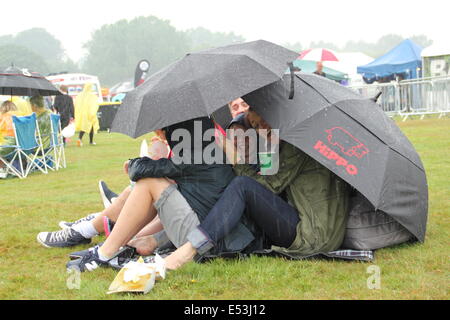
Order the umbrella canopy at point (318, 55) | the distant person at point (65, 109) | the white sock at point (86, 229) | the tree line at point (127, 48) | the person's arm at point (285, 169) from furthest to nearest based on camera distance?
the tree line at point (127, 48) < the umbrella canopy at point (318, 55) < the distant person at point (65, 109) < the white sock at point (86, 229) < the person's arm at point (285, 169)

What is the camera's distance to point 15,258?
4.84m

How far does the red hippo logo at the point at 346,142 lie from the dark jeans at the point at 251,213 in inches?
21.8

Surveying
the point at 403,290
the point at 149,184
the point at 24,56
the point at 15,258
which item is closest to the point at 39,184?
the point at 15,258

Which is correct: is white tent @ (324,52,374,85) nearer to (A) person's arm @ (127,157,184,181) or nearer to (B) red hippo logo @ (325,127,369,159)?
(B) red hippo logo @ (325,127,369,159)

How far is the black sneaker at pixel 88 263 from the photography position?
4215 millimetres

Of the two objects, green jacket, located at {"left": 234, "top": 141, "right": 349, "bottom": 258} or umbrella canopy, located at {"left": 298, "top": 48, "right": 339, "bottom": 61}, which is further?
umbrella canopy, located at {"left": 298, "top": 48, "right": 339, "bottom": 61}

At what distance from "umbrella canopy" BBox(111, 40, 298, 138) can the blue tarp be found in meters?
23.8

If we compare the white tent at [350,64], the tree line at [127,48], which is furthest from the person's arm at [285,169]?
the tree line at [127,48]

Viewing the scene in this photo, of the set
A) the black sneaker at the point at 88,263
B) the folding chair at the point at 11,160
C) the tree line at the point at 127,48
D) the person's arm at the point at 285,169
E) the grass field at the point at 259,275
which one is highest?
the tree line at the point at 127,48

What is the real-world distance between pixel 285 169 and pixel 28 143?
766 cm

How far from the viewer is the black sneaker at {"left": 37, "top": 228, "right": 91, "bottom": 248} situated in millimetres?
5008

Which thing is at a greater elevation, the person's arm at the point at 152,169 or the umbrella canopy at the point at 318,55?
the umbrella canopy at the point at 318,55

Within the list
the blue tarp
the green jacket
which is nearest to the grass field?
the green jacket

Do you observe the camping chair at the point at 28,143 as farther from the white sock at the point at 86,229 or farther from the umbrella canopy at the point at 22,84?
the white sock at the point at 86,229
